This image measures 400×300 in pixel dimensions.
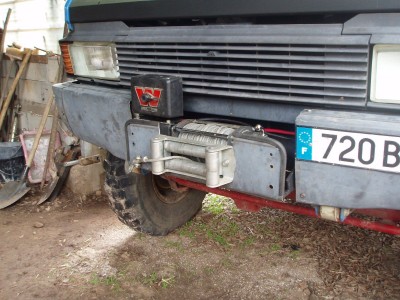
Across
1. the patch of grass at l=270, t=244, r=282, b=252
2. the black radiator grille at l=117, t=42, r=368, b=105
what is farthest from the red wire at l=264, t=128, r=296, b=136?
the patch of grass at l=270, t=244, r=282, b=252

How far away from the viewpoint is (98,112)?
2.40m

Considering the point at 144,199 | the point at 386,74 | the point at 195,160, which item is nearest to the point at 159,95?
the point at 195,160

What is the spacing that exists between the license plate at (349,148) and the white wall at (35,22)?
4315mm

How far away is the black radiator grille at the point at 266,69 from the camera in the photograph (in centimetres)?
159

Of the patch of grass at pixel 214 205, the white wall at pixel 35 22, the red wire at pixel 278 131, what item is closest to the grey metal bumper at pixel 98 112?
the red wire at pixel 278 131

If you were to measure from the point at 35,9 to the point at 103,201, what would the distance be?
303cm

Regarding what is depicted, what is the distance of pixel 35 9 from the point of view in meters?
5.77

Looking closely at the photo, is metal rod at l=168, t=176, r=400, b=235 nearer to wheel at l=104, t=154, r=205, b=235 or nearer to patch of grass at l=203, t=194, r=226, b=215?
wheel at l=104, t=154, r=205, b=235

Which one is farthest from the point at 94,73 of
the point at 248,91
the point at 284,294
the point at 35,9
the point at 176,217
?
the point at 35,9

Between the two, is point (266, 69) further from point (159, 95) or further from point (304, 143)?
point (159, 95)

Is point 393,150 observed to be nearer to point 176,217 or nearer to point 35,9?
point 176,217

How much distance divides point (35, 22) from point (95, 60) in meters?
3.93

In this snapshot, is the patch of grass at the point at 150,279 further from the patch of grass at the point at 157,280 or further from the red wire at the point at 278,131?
the red wire at the point at 278,131

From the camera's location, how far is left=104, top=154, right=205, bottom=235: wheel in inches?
111
